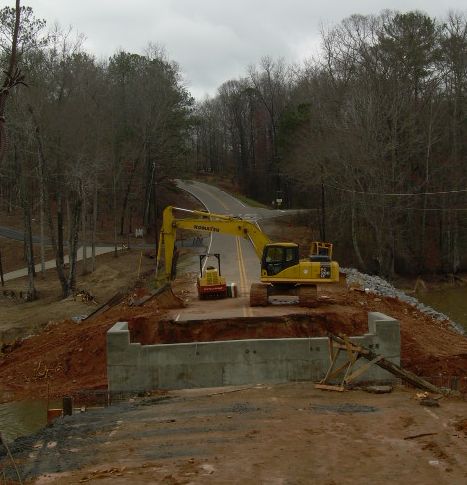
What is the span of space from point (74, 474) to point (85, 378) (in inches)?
389

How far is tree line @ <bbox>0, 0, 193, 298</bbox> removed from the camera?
34500 millimetres

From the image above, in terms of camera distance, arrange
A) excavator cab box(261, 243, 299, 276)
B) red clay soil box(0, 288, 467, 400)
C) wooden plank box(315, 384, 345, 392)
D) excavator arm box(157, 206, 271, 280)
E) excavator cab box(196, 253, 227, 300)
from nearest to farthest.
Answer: wooden plank box(315, 384, 345, 392), red clay soil box(0, 288, 467, 400), excavator cab box(261, 243, 299, 276), excavator arm box(157, 206, 271, 280), excavator cab box(196, 253, 227, 300)

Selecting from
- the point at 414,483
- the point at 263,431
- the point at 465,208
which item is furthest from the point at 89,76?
the point at 414,483

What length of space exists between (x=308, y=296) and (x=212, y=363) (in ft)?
19.5

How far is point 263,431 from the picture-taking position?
36.1 ft

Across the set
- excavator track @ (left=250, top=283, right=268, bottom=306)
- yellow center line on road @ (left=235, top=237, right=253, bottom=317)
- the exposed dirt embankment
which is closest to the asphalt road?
yellow center line on road @ (left=235, top=237, right=253, bottom=317)

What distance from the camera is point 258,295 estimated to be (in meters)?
21.8

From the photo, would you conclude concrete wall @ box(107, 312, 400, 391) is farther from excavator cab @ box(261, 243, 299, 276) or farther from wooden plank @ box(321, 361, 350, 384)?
excavator cab @ box(261, 243, 299, 276)

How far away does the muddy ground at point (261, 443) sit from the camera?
8.87 metres

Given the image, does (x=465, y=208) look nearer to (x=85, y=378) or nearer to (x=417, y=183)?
(x=417, y=183)

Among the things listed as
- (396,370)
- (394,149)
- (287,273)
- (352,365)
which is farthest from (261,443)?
(394,149)

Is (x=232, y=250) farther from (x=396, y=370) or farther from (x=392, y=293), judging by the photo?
(x=396, y=370)

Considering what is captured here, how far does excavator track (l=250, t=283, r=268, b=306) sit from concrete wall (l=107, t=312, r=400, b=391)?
16.8 ft

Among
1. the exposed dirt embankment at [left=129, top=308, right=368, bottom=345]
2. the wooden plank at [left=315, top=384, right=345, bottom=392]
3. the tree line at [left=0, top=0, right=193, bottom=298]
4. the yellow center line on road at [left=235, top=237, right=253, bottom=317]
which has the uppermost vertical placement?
the tree line at [left=0, top=0, right=193, bottom=298]
